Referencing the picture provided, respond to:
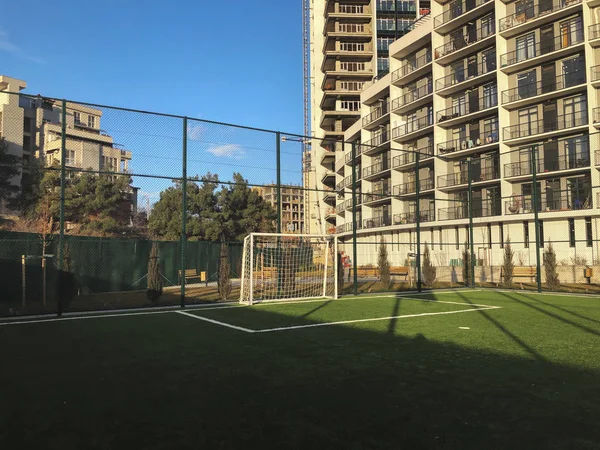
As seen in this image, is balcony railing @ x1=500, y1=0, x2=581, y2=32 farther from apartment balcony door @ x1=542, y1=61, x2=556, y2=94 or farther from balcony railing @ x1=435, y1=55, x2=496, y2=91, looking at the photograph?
apartment balcony door @ x1=542, y1=61, x2=556, y2=94

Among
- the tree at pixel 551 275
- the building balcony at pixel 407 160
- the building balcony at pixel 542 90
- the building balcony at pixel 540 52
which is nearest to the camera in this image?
the tree at pixel 551 275

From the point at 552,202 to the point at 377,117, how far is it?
20.6 meters

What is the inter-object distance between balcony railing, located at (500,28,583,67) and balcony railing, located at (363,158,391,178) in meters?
13.1

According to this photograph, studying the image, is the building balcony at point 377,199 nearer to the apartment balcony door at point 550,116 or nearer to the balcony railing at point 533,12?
the apartment balcony door at point 550,116

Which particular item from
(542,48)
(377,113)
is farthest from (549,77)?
(377,113)

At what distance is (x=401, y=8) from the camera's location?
178ft

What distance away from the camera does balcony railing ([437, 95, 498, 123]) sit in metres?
32.4

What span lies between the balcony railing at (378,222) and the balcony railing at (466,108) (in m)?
10.2

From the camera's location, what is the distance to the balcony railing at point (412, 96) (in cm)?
3750

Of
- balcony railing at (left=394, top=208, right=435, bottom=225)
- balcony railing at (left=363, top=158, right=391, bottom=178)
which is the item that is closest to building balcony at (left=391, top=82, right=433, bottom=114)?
balcony railing at (left=363, top=158, right=391, bottom=178)

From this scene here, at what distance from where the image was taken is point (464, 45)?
34438 mm

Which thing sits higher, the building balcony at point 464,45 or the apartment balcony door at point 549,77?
the building balcony at point 464,45

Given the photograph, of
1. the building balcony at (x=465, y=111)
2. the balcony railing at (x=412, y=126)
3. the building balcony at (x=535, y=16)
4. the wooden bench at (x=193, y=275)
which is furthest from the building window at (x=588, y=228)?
the wooden bench at (x=193, y=275)

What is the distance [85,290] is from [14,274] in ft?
9.98
